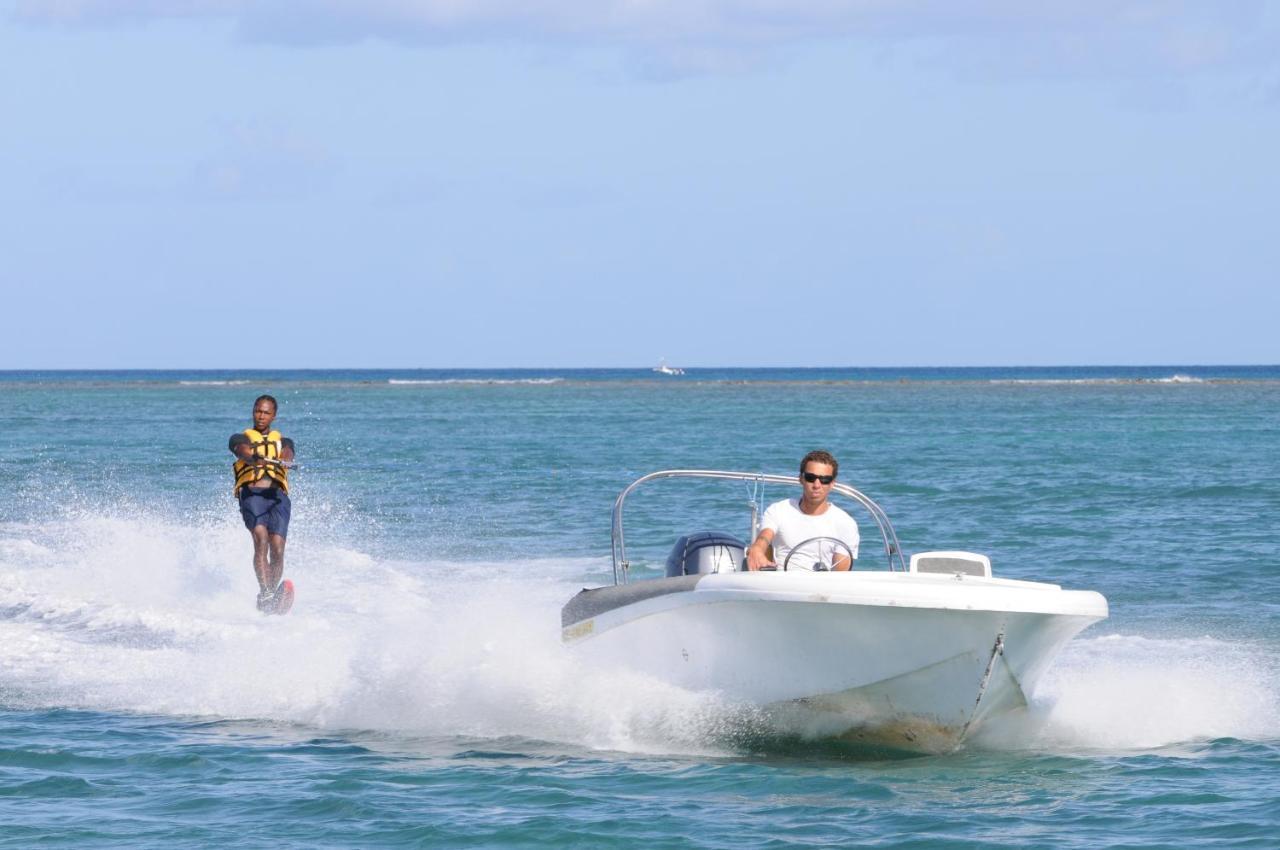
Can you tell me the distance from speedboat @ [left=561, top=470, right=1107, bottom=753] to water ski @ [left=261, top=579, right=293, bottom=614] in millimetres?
5010

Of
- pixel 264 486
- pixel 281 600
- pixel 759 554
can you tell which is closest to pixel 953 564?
pixel 759 554

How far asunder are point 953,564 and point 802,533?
2.65ft

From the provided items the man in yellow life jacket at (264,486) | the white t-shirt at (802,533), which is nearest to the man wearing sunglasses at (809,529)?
the white t-shirt at (802,533)

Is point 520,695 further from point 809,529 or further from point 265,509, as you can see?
point 265,509

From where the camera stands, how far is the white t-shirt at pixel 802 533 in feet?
30.3

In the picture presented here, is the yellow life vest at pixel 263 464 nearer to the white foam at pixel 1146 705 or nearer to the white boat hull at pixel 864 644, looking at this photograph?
the white boat hull at pixel 864 644

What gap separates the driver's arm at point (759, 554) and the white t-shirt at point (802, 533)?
0.24 feet

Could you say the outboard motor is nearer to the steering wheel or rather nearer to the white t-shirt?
the white t-shirt

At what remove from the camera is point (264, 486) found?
Result: 13.5 meters

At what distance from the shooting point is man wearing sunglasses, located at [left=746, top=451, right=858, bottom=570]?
920 centimetres

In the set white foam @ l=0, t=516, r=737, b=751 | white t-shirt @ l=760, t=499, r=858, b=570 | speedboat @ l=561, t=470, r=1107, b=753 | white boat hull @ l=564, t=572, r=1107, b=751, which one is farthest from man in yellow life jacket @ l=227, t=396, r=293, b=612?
white t-shirt @ l=760, t=499, r=858, b=570

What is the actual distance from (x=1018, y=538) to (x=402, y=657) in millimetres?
10694

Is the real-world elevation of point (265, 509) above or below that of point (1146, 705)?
above

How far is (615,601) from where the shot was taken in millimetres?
9422
